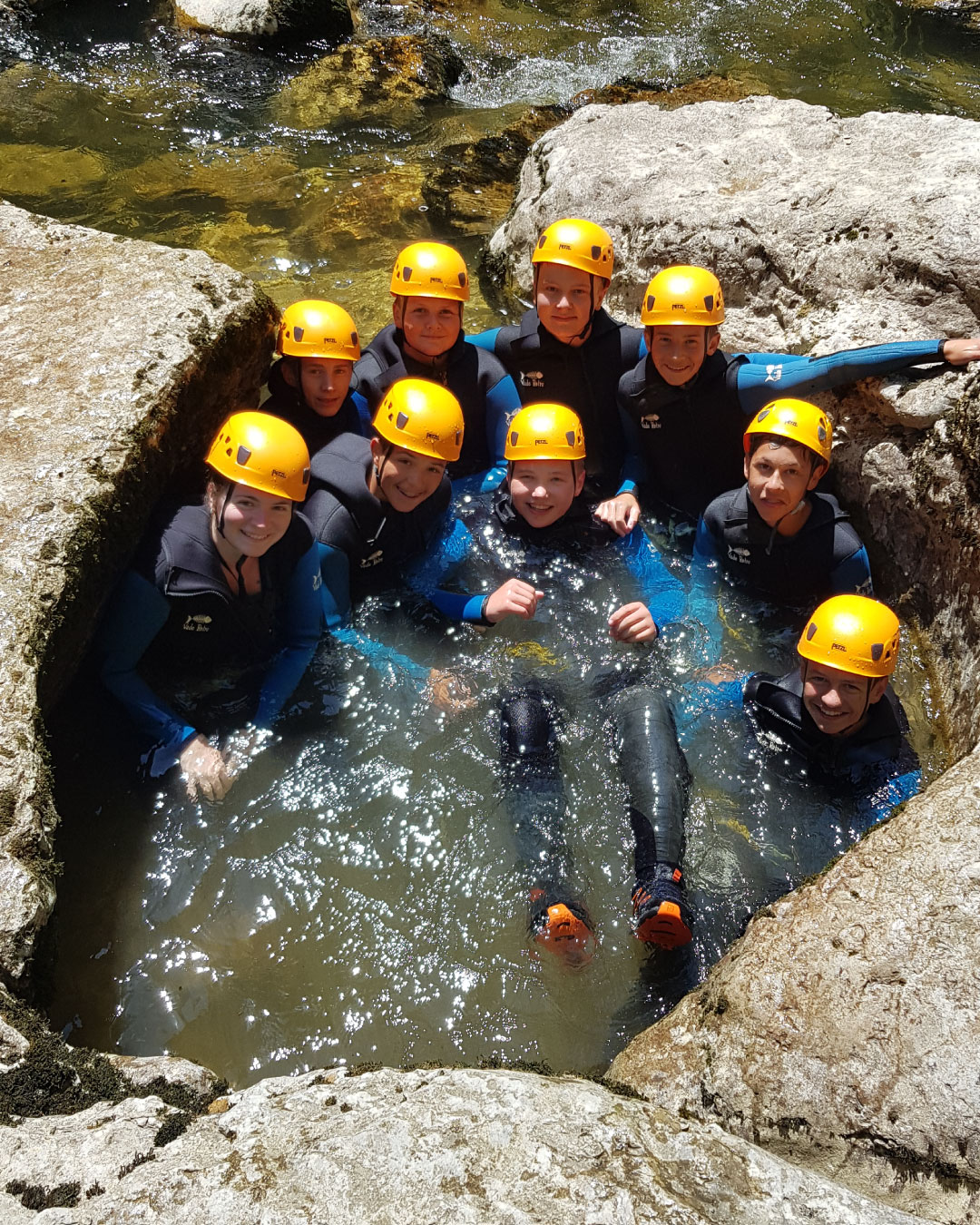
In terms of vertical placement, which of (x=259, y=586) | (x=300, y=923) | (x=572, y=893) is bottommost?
(x=300, y=923)

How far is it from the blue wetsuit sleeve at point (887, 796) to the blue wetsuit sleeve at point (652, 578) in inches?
52.6

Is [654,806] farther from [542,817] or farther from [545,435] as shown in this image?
[545,435]

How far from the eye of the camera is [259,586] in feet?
14.1

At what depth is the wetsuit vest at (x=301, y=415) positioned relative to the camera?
211 inches

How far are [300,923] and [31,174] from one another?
8481 millimetres

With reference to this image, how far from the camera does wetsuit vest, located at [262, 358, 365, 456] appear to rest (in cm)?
536

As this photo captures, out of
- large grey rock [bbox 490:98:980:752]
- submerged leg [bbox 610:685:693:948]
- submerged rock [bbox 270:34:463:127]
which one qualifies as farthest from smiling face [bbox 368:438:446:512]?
submerged rock [bbox 270:34:463:127]

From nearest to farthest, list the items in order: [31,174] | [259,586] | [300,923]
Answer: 1. [300,923]
2. [259,586]
3. [31,174]

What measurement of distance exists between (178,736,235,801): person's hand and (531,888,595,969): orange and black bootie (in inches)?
56.6

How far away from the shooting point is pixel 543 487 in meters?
4.88

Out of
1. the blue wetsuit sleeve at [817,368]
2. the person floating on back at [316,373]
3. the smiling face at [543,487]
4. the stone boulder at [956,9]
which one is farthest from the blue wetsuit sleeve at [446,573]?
the stone boulder at [956,9]

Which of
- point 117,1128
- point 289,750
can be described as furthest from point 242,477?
point 117,1128

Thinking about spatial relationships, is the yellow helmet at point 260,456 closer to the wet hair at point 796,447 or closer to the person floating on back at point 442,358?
the person floating on back at point 442,358

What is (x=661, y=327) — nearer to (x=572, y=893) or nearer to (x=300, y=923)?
(x=572, y=893)
